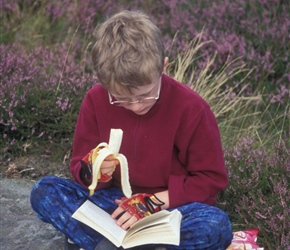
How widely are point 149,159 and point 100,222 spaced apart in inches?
15.5

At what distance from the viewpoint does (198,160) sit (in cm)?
312

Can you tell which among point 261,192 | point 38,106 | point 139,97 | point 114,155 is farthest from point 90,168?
point 38,106

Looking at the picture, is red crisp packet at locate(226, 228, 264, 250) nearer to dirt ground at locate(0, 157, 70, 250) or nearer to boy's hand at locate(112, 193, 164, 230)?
boy's hand at locate(112, 193, 164, 230)

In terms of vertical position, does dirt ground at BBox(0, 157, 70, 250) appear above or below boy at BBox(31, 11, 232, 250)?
below

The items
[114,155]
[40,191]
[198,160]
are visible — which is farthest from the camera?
[40,191]

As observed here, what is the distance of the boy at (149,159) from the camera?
2918mm

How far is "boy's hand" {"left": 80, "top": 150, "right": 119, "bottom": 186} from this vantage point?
9.56 feet

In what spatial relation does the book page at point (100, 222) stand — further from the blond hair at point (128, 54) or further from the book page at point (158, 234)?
the blond hair at point (128, 54)

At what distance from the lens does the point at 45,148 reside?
441 cm

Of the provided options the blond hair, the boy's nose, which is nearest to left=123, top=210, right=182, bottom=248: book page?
the boy's nose

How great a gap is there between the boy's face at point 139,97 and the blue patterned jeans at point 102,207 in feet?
1.72

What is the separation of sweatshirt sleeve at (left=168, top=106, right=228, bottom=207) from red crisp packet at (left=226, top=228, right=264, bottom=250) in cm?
29

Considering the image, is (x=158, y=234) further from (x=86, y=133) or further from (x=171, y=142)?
(x=86, y=133)

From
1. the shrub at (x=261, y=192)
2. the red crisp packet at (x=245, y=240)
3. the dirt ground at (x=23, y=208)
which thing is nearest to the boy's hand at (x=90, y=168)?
the dirt ground at (x=23, y=208)
